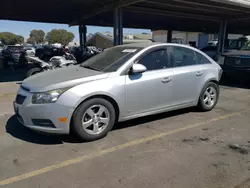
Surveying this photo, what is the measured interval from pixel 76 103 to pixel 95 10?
40.1 feet

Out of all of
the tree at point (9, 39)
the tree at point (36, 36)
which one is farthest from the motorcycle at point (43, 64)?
the tree at point (36, 36)

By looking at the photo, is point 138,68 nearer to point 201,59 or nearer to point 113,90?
point 113,90

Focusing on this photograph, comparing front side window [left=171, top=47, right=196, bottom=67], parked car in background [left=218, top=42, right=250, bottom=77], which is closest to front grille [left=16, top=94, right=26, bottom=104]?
front side window [left=171, top=47, right=196, bottom=67]

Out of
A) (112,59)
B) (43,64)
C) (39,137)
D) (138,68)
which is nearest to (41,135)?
(39,137)

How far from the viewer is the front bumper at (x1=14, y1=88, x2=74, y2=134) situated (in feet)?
11.0

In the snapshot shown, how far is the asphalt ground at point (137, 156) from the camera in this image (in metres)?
2.69

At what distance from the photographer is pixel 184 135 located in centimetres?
398

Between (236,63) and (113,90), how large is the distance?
6326mm

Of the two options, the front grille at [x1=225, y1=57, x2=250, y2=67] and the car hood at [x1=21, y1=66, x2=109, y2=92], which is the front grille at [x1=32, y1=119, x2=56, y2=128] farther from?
the front grille at [x1=225, y1=57, x2=250, y2=67]

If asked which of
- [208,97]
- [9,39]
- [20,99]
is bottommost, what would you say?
[208,97]

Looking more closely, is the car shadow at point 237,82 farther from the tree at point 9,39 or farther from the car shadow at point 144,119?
the tree at point 9,39

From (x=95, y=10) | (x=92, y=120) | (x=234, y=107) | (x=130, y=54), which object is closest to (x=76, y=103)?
(x=92, y=120)

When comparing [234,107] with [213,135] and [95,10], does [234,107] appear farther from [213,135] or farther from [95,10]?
[95,10]

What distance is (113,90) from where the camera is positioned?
3730 millimetres
